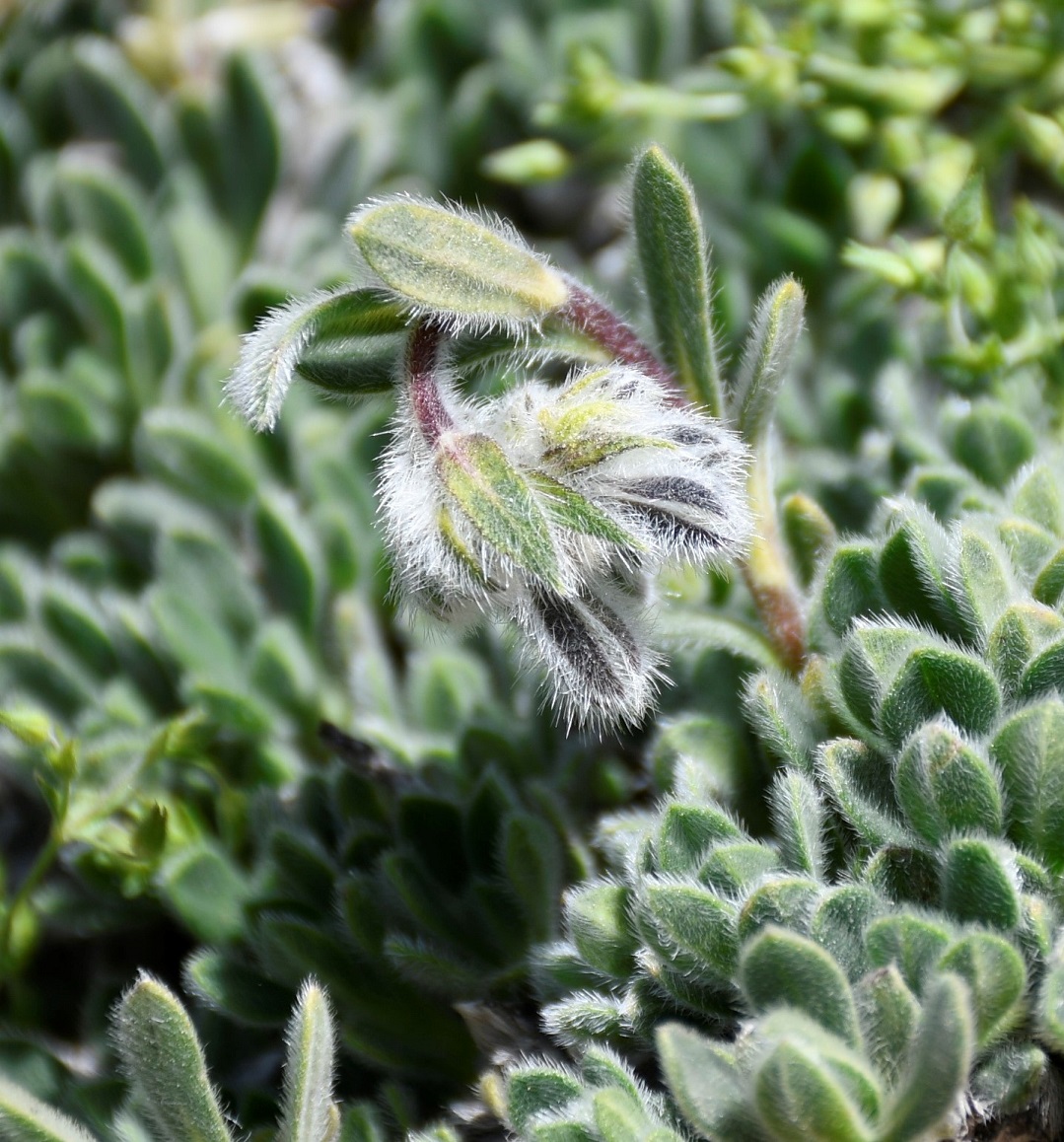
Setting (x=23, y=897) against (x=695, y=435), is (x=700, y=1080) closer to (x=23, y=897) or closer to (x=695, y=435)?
(x=695, y=435)

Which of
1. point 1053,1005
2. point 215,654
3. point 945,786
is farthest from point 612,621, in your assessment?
point 215,654

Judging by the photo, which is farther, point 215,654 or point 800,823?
point 215,654

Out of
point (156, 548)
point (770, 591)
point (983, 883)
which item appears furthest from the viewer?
point (156, 548)

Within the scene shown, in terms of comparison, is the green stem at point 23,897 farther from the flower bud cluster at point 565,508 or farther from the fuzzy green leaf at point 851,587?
the fuzzy green leaf at point 851,587

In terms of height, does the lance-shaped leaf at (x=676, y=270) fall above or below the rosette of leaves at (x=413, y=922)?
above

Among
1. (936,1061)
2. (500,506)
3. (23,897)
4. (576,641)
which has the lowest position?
(23,897)

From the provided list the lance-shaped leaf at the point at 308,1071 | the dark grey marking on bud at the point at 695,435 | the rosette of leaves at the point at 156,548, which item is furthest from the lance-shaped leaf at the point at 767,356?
the lance-shaped leaf at the point at 308,1071
